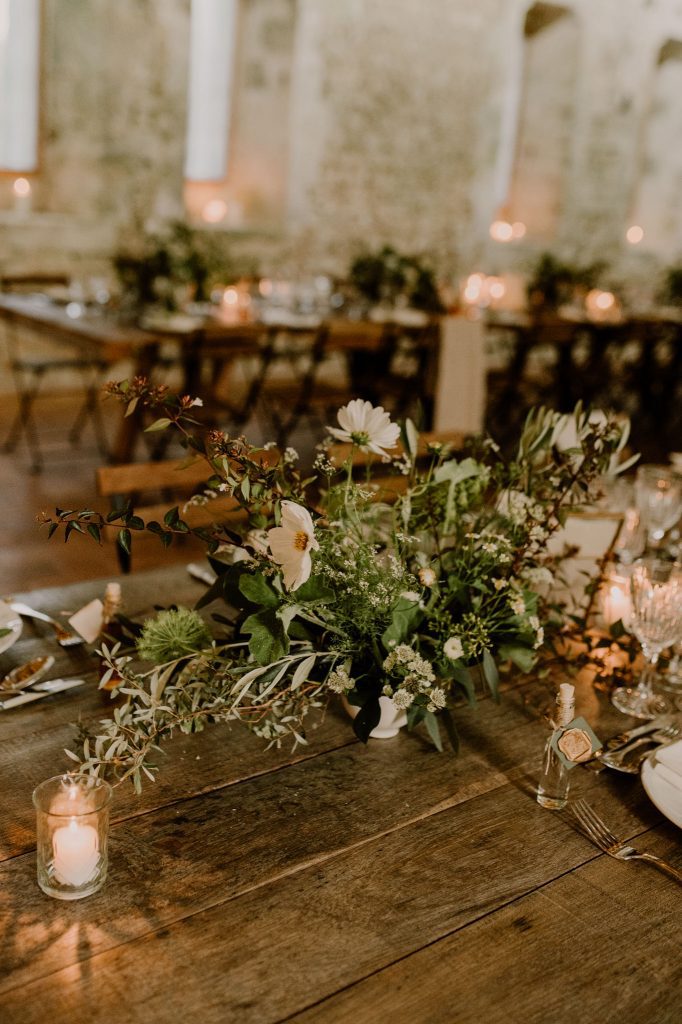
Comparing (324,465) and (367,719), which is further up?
(324,465)

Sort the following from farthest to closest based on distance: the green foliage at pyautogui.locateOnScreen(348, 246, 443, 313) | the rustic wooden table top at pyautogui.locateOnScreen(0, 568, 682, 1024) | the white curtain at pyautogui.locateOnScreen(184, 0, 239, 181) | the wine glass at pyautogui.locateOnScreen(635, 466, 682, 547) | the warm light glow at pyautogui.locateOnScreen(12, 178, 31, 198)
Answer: the white curtain at pyautogui.locateOnScreen(184, 0, 239, 181) → the green foliage at pyautogui.locateOnScreen(348, 246, 443, 313) → the warm light glow at pyautogui.locateOnScreen(12, 178, 31, 198) → the wine glass at pyautogui.locateOnScreen(635, 466, 682, 547) → the rustic wooden table top at pyautogui.locateOnScreen(0, 568, 682, 1024)

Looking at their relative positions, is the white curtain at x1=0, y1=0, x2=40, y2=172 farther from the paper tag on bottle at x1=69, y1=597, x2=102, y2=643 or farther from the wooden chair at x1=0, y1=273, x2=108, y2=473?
the paper tag on bottle at x1=69, y1=597, x2=102, y2=643

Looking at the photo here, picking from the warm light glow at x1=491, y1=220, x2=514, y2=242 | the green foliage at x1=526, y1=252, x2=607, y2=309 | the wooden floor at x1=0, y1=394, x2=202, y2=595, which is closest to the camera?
the wooden floor at x1=0, y1=394, x2=202, y2=595

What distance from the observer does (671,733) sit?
1.50m

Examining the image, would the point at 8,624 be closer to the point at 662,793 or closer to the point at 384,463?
the point at 384,463

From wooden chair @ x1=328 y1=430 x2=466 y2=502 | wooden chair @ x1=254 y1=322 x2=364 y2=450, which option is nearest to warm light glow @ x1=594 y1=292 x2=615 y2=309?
wooden chair @ x1=254 y1=322 x2=364 y2=450

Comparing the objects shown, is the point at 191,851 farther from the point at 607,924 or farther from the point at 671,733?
the point at 671,733

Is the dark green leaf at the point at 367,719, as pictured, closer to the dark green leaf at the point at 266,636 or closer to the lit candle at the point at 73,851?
the dark green leaf at the point at 266,636

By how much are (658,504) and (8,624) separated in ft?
4.96

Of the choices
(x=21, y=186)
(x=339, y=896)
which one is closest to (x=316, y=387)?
(x=21, y=186)

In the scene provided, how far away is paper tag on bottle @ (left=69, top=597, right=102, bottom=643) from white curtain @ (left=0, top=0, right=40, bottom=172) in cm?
595

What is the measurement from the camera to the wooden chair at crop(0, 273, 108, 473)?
5.36 metres

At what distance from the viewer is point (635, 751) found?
145cm

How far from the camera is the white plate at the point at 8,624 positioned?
5.16 ft
